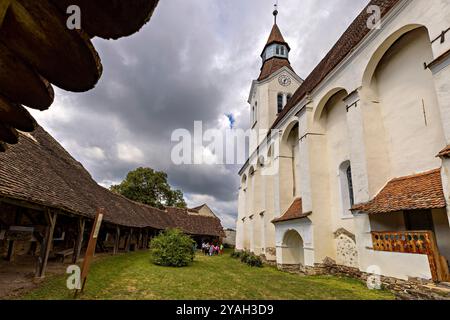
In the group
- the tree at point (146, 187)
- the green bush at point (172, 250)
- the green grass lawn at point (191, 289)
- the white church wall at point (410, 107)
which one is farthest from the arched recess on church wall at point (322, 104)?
the tree at point (146, 187)

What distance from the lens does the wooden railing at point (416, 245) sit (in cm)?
629

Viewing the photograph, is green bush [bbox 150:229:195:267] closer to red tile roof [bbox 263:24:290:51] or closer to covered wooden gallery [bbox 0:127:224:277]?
covered wooden gallery [bbox 0:127:224:277]

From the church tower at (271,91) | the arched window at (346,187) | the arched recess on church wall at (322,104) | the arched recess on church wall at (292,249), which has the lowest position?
the arched recess on church wall at (292,249)

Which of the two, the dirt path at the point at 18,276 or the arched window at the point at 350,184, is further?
the arched window at the point at 350,184

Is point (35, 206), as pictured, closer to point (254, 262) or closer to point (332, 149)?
point (332, 149)

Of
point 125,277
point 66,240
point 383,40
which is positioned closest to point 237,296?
point 125,277

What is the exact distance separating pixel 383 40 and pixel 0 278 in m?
14.6

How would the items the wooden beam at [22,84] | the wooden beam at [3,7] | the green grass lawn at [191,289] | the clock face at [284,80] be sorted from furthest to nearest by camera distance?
the clock face at [284,80], the green grass lawn at [191,289], the wooden beam at [22,84], the wooden beam at [3,7]

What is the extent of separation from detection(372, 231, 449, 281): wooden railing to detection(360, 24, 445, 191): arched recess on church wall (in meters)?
1.84

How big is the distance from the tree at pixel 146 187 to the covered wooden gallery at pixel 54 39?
130 feet

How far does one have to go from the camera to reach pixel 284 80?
2584 cm

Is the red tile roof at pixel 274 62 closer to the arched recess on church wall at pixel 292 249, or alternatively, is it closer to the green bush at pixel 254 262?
the arched recess on church wall at pixel 292 249

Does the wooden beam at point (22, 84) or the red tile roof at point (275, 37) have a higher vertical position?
the red tile roof at point (275, 37)

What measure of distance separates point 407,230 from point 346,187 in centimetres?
416
